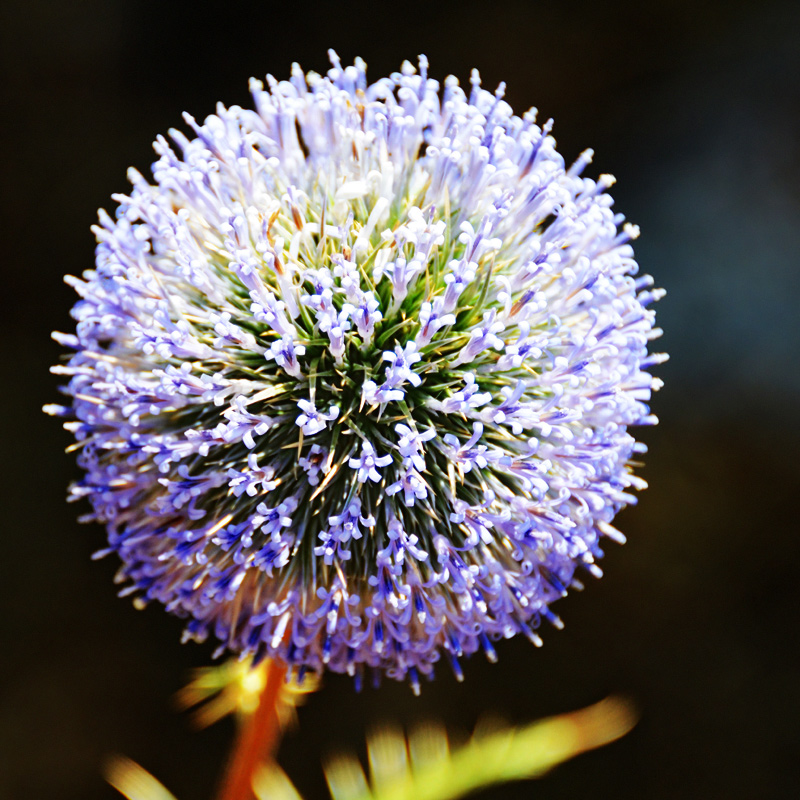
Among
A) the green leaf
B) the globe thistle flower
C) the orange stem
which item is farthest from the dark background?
the orange stem

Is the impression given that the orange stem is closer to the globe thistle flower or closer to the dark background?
the globe thistle flower

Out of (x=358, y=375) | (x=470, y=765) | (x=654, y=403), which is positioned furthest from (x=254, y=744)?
(x=654, y=403)

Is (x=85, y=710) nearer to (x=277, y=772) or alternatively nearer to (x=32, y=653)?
(x=32, y=653)

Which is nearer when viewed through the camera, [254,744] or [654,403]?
[254,744]

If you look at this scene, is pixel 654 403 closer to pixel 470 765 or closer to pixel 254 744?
pixel 470 765

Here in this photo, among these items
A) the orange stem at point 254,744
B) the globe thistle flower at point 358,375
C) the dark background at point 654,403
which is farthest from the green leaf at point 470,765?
the dark background at point 654,403

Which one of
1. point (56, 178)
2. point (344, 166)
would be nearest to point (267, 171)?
point (344, 166)

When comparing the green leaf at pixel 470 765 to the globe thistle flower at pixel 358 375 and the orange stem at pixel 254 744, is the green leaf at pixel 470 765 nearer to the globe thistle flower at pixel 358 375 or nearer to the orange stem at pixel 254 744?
the orange stem at pixel 254 744
